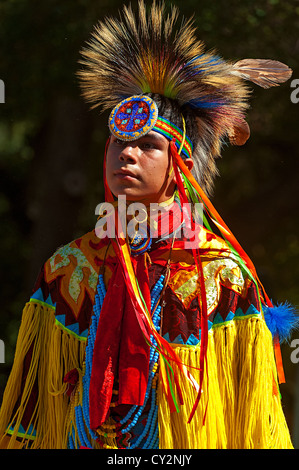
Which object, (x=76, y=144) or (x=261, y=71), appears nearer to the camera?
(x=261, y=71)

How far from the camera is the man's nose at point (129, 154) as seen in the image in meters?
2.58

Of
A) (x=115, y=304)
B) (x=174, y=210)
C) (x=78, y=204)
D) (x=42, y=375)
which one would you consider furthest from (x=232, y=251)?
(x=78, y=204)

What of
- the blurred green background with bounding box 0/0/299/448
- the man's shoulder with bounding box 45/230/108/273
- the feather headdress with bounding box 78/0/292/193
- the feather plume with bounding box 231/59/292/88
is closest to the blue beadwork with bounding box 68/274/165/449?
the man's shoulder with bounding box 45/230/108/273

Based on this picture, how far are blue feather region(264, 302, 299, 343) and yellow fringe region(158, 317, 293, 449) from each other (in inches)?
5.1

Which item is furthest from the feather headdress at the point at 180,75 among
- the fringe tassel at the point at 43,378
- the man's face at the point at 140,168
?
the fringe tassel at the point at 43,378

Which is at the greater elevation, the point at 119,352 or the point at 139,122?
the point at 139,122

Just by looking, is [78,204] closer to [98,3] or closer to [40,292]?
[98,3]

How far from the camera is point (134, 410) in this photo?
2.50 metres

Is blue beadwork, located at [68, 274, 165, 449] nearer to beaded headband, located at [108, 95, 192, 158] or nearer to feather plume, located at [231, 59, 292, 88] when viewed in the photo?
beaded headband, located at [108, 95, 192, 158]

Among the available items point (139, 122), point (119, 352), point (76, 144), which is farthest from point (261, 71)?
point (76, 144)

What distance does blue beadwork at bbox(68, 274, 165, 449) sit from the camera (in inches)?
98.5

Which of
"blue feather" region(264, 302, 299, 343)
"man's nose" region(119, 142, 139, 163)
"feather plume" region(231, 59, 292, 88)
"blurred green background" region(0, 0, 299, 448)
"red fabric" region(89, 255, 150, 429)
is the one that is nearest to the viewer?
"red fabric" region(89, 255, 150, 429)

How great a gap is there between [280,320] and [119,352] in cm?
63

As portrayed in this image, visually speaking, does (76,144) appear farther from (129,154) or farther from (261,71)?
(129,154)
